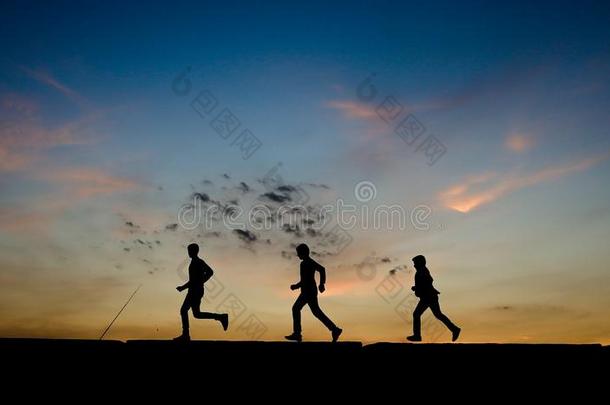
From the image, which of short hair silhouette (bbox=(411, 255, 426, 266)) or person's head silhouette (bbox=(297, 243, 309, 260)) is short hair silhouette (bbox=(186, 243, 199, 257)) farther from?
short hair silhouette (bbox=(411, 255, 426, 266))

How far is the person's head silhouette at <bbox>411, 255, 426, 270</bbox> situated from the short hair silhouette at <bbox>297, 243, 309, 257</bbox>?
7.52 ft

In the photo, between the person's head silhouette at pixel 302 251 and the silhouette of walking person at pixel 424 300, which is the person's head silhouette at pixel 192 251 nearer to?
the person's head silhouette at pixel 302 251

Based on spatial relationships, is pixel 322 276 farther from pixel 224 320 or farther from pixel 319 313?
pixel 224 320

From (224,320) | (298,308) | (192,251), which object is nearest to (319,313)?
(298,308)

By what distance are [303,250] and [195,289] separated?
2.20 meters

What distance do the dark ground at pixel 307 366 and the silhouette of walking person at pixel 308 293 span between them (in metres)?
2.70

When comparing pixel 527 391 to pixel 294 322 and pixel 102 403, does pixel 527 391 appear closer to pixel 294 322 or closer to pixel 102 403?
pixel 294 322

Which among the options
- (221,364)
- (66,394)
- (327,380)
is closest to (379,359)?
(327,380)

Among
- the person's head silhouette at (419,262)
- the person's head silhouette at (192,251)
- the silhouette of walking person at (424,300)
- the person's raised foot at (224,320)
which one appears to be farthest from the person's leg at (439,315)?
the person's head silhouette at (192,251)

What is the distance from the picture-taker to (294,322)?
10531 millimetres

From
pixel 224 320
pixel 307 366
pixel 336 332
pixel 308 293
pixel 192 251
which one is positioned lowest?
pixel 307 366

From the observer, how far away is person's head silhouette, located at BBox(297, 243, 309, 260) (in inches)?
426

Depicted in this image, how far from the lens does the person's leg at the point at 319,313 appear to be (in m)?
10.4

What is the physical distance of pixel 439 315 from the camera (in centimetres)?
1091
